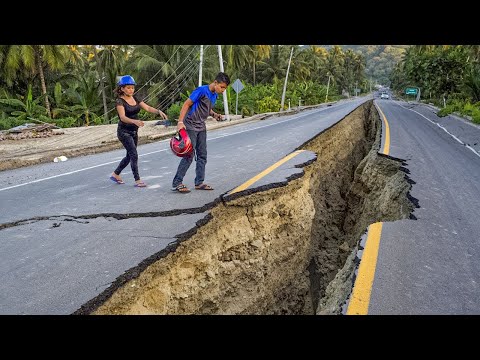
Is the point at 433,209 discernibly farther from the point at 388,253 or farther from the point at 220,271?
the point at 220,271

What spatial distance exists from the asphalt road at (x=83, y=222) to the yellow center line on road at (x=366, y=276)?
1915 millimetres

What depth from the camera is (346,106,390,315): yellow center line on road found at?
283 cm

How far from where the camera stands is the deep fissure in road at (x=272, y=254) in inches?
134

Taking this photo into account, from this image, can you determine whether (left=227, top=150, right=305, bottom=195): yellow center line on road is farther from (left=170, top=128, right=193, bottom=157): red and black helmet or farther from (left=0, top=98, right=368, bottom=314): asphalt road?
(left=170, top=128, right=193, bottom=157): red and black helmet

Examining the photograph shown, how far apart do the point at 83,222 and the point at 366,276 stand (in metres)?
3.26

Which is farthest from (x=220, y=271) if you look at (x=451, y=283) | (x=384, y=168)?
(x=384, y=168)

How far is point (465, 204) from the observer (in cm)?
555

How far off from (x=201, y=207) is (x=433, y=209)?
11.0 feet

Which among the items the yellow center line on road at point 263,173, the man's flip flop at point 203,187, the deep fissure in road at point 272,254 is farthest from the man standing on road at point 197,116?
the deep fissure in road at point 272,254

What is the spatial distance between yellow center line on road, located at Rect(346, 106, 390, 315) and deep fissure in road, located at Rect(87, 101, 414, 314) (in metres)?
0.11

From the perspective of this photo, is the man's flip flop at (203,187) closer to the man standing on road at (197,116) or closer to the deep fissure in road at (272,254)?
the man standing on road at (197,116)

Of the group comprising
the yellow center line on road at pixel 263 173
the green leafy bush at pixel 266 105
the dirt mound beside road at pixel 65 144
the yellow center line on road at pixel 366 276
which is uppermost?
the green leafy bush at pixel 266 105

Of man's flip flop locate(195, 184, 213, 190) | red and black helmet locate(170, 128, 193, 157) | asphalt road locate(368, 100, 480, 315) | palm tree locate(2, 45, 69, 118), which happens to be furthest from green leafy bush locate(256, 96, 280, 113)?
red and black helmet locate(170, 128, 193, 157)

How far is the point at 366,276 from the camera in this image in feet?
10.8
